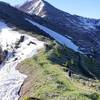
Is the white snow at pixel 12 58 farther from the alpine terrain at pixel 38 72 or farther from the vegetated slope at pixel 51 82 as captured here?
the vegetated slope at pixel 51 82

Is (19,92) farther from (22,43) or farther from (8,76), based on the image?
(22,43)

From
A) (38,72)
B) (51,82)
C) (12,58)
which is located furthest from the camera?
(12,58)

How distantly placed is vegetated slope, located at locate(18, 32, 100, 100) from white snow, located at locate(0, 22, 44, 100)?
126cm

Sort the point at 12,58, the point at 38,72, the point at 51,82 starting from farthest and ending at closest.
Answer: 1. the point at 12,58
2. the point at 38,72
3. the point at 51,82

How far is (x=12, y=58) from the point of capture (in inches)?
2579

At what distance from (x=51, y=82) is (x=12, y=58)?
76.4 feet

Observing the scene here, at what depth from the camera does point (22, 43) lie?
7312 centimetres

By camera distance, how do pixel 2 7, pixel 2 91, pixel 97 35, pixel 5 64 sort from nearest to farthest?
pixel 2 91
pixel 5 64
pixel 2 7
pixel 97 35

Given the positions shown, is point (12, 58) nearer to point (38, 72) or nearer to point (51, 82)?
point (38, 72)

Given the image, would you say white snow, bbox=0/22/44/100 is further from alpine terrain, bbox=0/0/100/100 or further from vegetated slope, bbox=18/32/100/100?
vegetated slope, bbox=18/32/100/100

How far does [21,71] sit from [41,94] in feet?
47.5

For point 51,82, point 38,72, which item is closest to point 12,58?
point 38,72

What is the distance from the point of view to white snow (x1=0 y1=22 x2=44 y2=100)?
156 ft

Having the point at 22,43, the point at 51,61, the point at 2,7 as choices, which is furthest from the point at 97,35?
the point at 51,61
